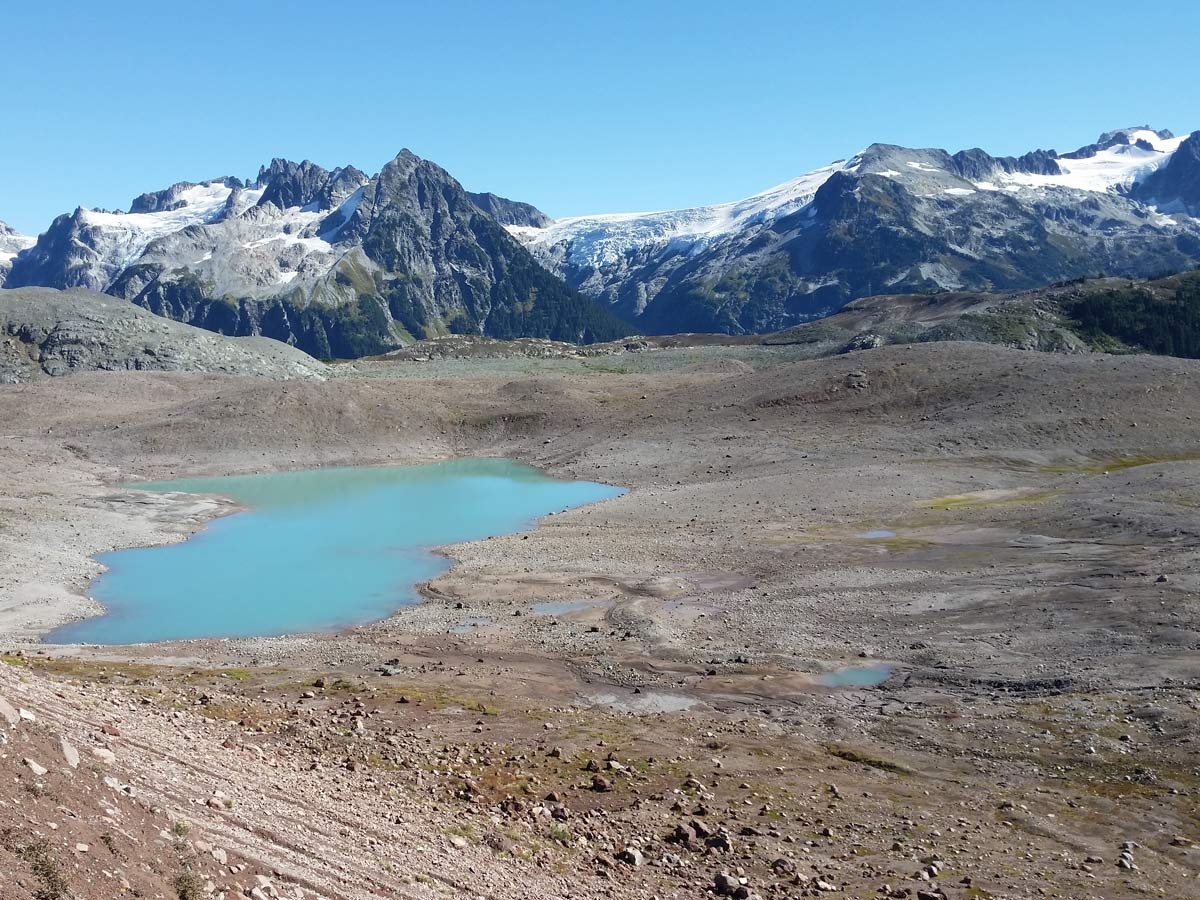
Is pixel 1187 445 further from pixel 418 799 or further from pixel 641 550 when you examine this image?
pixel 418 799

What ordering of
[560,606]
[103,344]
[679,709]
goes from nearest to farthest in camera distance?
[679,709] < [560,606] < [103,344]

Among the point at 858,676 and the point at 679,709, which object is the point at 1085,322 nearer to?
the point at 858,676

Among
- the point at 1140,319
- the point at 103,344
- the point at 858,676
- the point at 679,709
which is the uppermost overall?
the point at 103,344

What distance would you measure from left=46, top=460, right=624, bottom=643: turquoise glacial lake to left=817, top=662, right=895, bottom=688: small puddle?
72.4 ft

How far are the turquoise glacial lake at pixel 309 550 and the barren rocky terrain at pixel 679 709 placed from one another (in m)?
3.06

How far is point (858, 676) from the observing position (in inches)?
1519

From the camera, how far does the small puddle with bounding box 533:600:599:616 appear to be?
48678 millimetres

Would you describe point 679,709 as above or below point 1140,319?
below

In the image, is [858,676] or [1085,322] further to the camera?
[1085,322]

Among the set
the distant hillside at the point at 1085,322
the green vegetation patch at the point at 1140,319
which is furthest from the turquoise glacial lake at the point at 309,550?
the green vegetation patch at the point at 1140,319

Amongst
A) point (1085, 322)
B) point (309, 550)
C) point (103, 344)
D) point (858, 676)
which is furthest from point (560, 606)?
point (1085, 322)

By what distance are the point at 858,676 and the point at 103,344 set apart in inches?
5336

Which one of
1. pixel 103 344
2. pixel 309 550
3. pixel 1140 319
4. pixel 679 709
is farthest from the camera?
pixel 1140 319

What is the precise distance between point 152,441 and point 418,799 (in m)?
92.5
